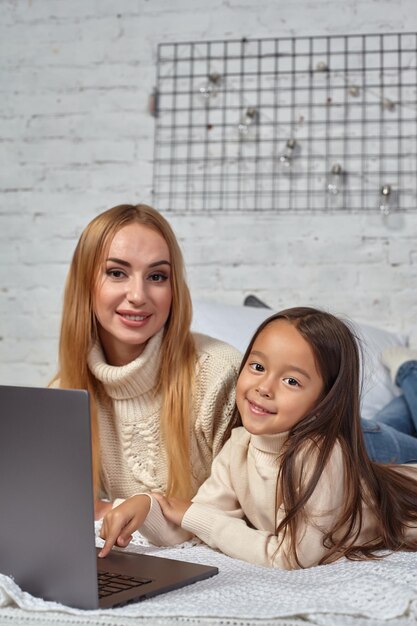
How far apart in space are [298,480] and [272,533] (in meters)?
0.11

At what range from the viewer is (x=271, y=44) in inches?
100

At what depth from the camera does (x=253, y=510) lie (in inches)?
48.9

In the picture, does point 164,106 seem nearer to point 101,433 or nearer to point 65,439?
point 101,433

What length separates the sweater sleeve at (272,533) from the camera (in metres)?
1.11

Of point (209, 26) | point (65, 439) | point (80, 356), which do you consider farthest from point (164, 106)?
point (65, 439)

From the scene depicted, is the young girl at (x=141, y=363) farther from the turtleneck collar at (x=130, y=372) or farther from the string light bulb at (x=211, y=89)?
the string light bulb at (x=211, y=89)

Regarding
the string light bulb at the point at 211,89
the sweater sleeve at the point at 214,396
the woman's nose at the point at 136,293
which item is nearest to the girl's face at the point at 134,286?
the woman's nose at the point at 136,293

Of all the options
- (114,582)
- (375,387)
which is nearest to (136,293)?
(114,582)

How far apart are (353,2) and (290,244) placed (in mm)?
770

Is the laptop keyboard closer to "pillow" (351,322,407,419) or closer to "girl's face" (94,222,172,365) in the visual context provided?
"girl's face" (94,222,172,365)

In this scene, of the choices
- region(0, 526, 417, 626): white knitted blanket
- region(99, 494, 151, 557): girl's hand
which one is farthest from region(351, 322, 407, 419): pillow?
region(0, 526, 417, 626): white knitted blanket

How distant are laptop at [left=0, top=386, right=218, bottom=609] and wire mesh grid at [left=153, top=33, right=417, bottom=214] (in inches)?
70.2

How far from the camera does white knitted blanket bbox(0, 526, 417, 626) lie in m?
0.79

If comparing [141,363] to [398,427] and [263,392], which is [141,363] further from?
[398,427]
